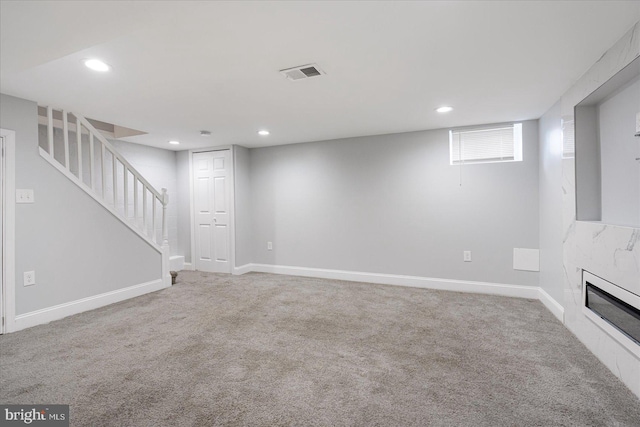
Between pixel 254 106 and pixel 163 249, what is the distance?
255cm

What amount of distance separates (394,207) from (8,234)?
4.28 meters

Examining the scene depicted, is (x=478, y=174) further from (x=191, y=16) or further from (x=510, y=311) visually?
(x=191, y=16)

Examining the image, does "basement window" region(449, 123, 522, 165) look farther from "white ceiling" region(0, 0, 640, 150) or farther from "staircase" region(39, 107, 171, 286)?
"staircase" region(39, 107, 171, 286)

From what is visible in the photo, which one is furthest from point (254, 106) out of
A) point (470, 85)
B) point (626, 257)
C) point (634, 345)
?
point (634, 345)

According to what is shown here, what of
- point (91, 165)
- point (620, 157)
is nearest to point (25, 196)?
point (91, 165)

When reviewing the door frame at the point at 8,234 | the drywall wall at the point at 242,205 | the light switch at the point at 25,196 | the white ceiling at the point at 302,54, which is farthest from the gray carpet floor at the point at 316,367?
the white ceiling at the point at 302,54

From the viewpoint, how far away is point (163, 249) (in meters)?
4.35

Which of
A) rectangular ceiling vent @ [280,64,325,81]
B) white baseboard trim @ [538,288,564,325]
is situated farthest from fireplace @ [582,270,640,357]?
rectangular ceiling vent @ [280,64,325,81]

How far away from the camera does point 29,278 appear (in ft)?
9.51

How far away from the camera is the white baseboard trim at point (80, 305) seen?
9.41ft

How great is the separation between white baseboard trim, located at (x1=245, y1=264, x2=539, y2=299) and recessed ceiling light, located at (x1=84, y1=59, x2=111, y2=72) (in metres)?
3.51

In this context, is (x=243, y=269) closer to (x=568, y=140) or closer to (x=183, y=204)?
(x=183, y=204)

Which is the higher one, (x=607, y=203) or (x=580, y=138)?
(x=580, y=138)

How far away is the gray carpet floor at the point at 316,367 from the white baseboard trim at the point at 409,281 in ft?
1.45
